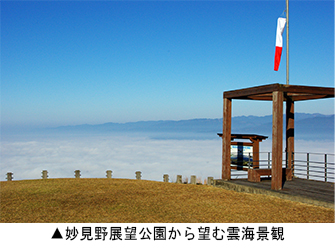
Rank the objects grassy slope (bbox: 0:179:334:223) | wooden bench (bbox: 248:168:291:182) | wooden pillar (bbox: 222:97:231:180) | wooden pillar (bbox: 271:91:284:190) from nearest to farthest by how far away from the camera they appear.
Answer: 1. grassy slope (bbox: 0:179:334:223)
2. wooden pillar (bbox: 271:91:284:190)
3. wooden bench (bbox: 248:168:291:182)
4. wooden pillar (bbox: 222:97:231:180)

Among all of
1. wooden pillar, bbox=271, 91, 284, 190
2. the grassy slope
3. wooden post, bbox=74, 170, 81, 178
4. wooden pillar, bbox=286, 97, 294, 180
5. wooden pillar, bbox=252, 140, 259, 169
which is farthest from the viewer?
wooden post, bbox=74, 170, 81, 178

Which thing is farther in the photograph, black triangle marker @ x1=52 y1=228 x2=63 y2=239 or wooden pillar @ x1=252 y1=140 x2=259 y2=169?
wooden pillar @ x1=252 y1=140 x2=259 y2=169

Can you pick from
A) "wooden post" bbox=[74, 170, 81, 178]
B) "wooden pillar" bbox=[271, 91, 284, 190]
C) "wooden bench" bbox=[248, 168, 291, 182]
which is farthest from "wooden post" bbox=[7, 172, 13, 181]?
"wooden pillar" bbox=[271, 91, 284, 190]

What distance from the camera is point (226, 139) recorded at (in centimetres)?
1525

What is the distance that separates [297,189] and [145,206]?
608cm

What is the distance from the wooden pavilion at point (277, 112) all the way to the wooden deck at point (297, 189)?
50 cm

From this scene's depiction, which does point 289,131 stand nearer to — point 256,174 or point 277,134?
point 256,174

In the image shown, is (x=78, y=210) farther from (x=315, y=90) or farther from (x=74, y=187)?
(x=315, y=90)

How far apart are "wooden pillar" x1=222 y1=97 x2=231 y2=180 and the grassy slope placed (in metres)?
1.17

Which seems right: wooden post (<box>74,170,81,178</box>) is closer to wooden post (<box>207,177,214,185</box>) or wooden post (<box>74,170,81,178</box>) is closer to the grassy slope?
the grassy slope

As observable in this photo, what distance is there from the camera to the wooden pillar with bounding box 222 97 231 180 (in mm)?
15086

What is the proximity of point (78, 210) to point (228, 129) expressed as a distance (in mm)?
7651

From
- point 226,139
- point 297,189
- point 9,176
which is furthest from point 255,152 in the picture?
point 9,176

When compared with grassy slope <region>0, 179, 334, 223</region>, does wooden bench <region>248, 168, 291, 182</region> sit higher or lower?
higher
